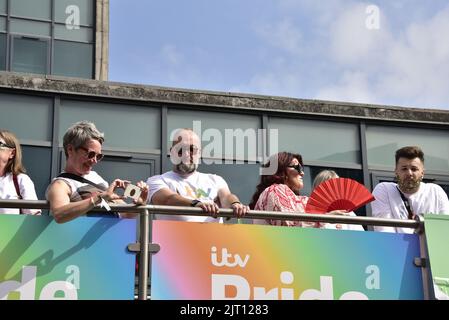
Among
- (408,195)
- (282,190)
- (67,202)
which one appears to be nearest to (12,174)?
(67,202)

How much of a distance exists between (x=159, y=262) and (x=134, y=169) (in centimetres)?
639

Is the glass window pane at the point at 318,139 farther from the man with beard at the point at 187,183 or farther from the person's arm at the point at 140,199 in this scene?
the person's arm at the point at 140,199

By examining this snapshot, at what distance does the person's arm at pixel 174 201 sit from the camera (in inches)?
219

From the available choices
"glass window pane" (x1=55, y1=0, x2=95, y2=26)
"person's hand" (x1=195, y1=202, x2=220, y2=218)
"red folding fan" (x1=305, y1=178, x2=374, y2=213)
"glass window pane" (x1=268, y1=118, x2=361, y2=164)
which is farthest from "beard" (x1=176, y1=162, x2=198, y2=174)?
"glass window pane" (x1=55, y1=0, x2=95, y2=26)

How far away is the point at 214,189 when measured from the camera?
20.4 feet

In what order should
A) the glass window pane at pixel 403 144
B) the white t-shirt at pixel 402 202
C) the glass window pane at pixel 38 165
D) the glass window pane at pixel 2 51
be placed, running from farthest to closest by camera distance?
the glass window pane at pixel 2 51 < the glass window pane at pixel 403 144 < the glass window pane at pixel 38 165 < the white t-shirt at pixel 402 202

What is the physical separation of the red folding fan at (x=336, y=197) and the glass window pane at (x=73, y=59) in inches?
593

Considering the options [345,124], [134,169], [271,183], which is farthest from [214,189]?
[345,124]

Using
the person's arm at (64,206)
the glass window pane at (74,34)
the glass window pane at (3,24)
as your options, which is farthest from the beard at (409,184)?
the glass window pane at (74,34)

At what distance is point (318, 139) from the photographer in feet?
41.6
